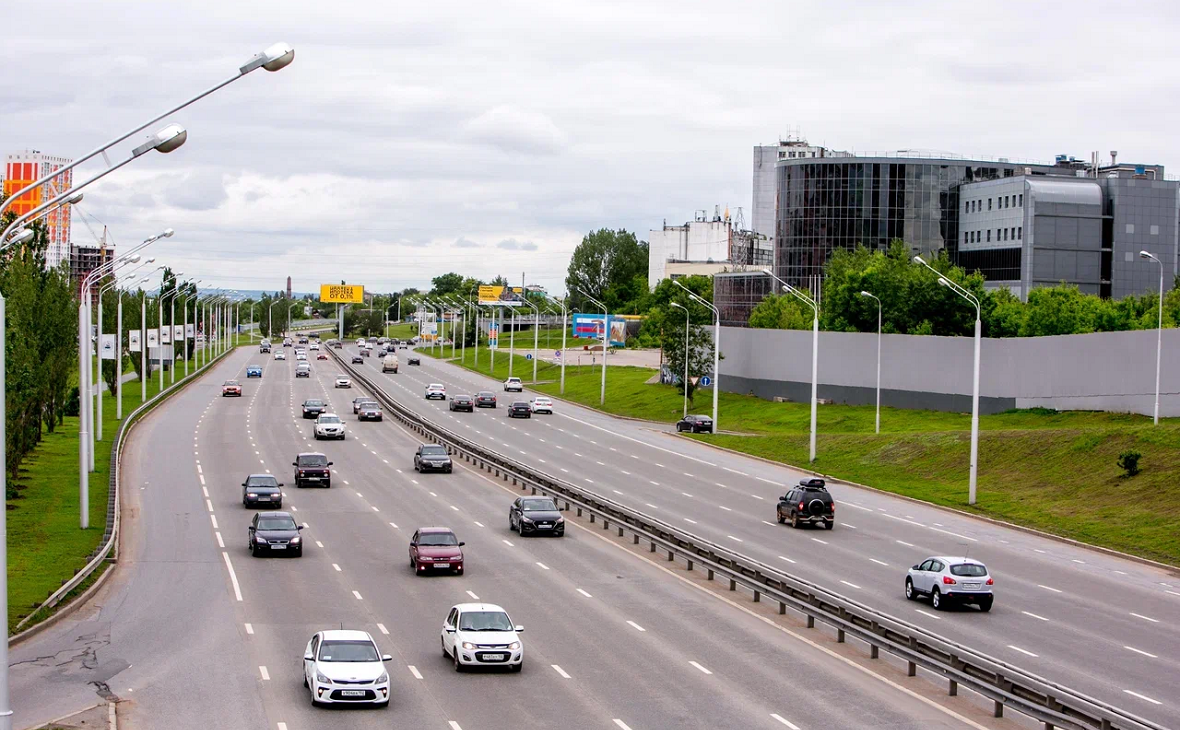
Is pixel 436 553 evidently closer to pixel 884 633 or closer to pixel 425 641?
pixel 425 641

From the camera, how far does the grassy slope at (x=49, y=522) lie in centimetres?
3456

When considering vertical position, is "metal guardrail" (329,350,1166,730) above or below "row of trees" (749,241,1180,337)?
below

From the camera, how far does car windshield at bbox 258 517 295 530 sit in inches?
1596

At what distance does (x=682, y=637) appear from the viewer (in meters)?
29.4

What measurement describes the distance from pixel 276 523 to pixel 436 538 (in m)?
6.07

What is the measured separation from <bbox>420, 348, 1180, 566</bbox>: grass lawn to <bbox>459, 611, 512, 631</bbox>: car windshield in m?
25.2

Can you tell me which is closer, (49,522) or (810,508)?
(49,522)

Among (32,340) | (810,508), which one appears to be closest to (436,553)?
(810,508)

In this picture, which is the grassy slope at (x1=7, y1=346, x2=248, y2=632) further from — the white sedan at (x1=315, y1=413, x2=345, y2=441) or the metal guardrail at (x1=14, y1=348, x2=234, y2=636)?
the white sedan at (x1=315, y1=413, x2=345, y2=441)

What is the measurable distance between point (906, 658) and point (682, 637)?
5.34 metres

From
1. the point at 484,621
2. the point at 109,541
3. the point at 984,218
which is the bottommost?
the point at 109,541

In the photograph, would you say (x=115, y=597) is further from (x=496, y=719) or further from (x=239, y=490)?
(x=239, y=490)

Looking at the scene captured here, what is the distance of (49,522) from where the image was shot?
46.2m

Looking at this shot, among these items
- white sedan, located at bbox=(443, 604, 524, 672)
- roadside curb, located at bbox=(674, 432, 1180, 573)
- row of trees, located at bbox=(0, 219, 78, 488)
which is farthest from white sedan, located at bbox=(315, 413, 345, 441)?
white sedan, located at bbox=(443, 604, 524, 672)
